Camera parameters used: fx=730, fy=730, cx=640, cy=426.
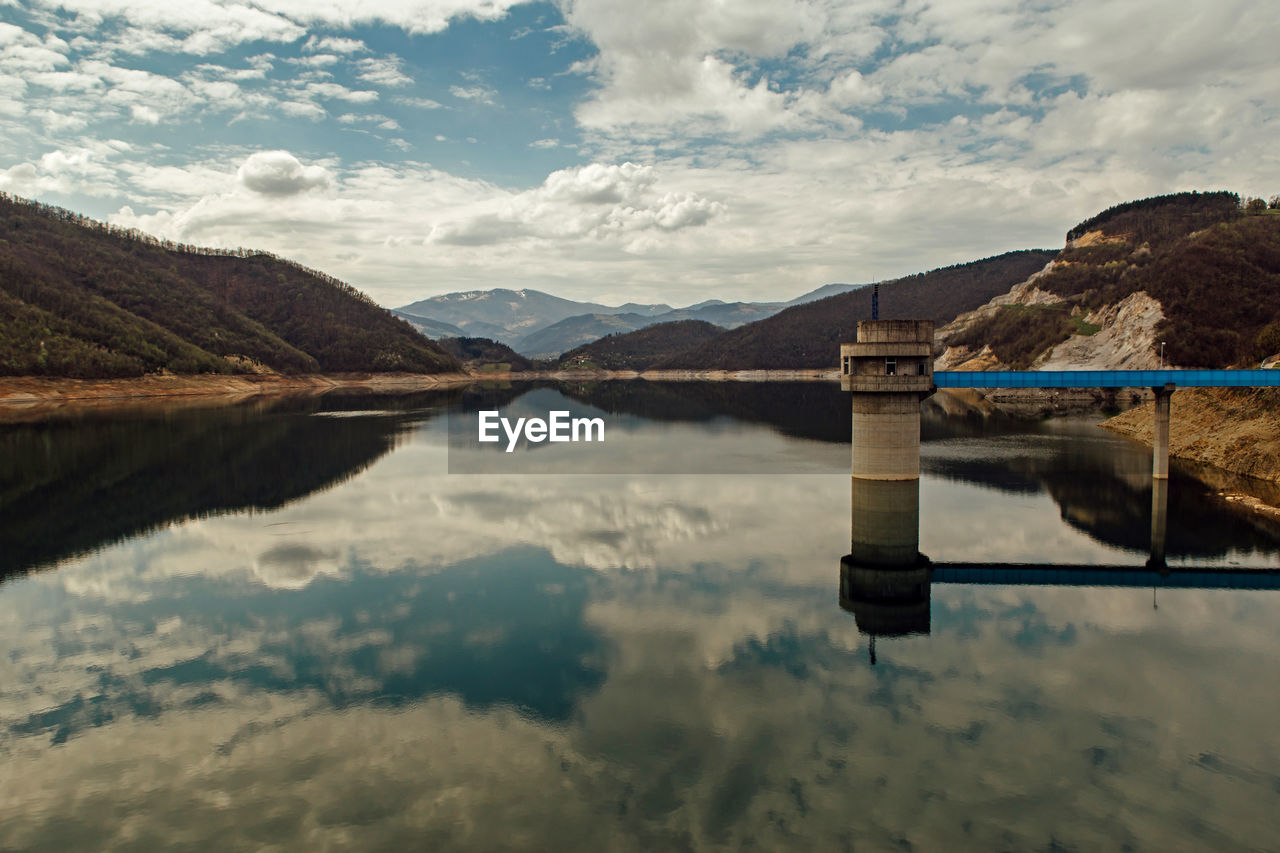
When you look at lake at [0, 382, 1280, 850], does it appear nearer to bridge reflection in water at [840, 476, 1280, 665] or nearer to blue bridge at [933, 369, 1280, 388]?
bridge reflection in water at [840, 476, 1280, 665]

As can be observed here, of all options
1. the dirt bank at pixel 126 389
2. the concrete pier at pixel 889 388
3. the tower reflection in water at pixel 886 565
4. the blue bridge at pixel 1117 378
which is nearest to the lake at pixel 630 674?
the tower reflection in water at pixel 886 565

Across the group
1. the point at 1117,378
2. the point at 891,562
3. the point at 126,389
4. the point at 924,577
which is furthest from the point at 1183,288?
the point at 126,389

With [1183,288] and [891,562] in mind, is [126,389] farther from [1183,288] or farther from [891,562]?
[1183,288]

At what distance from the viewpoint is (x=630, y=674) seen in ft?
73.7

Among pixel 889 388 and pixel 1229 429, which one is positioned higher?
pixel 889 388

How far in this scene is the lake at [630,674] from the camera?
15.5 meters

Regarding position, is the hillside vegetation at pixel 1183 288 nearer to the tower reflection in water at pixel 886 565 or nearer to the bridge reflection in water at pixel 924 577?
the tower reflection in water at pixel 886 565

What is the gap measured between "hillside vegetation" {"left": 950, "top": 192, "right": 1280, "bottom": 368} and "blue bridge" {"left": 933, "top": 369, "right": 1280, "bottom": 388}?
27.8 m

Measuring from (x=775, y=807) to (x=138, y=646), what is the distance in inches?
879

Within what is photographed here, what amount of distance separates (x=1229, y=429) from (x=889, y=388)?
35.0 m

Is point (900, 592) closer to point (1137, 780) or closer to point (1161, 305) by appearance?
point (1137, 780)

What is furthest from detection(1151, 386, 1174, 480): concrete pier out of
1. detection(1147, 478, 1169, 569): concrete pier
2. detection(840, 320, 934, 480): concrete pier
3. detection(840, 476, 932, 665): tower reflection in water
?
detection(840, 476, 932, 665): tower reflection in water

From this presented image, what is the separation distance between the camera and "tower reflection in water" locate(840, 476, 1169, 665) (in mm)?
27953

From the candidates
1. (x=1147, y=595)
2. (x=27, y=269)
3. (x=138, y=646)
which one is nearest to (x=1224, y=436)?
(x=1147, y=595)
